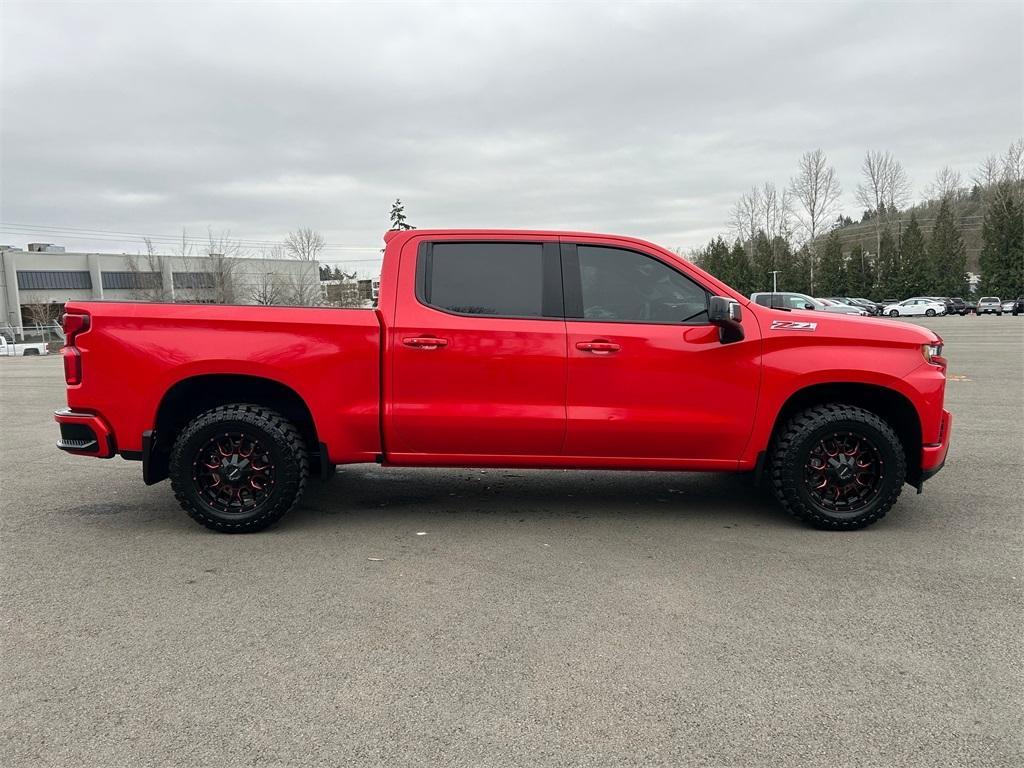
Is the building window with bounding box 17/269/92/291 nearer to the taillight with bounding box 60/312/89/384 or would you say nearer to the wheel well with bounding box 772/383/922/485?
the taillight with bounding box 60/312/89/384

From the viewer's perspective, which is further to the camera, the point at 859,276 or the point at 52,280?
the point at 52,280

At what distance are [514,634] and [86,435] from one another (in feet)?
10.5

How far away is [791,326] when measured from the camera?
458 cm

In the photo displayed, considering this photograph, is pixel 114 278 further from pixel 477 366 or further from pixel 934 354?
pixel 934 354

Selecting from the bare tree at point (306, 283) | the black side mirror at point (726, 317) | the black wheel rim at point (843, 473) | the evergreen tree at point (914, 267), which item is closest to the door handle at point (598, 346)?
the black side mirror at point (726, 317)

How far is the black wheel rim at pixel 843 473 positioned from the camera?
15.1 feet

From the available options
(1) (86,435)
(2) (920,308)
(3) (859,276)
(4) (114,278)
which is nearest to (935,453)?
(1) (86,435)

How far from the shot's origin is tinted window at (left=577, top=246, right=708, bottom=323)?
15.2ft

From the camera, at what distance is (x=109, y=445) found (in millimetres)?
4570

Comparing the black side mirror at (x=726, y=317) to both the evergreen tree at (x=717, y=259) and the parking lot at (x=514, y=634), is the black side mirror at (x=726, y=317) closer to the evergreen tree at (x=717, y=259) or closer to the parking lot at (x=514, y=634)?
the parking lot at (x=514, y=634)

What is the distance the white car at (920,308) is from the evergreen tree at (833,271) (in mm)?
16026

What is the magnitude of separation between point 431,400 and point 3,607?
2.51m

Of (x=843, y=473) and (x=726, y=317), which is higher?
(x=726, y=317)

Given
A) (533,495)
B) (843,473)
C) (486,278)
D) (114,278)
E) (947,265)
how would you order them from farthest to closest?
(114,278) → (947,265) → (533,495) → (486,278) → (843,473)
